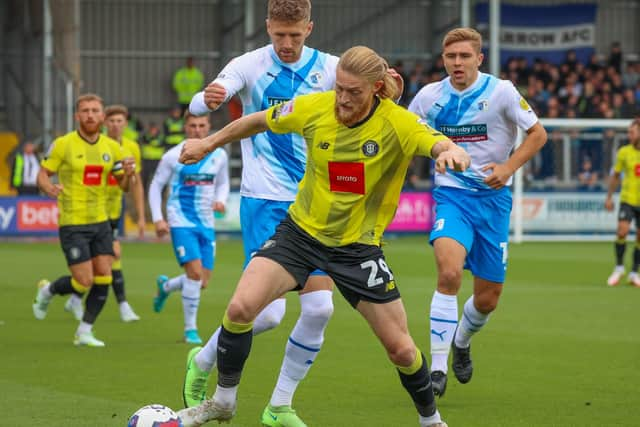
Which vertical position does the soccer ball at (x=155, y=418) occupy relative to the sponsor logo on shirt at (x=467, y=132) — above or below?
below

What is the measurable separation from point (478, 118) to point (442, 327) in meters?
1.44

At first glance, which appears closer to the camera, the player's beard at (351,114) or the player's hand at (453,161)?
the player's hand at (453,161)

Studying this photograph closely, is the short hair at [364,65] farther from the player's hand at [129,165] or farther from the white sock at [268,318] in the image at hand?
the player's hand at [129,165]

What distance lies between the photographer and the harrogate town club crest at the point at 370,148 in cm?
599

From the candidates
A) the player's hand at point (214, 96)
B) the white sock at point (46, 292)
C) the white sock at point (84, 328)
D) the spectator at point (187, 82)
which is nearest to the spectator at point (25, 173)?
the spectator at point (187, 82)

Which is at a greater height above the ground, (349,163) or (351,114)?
(351,114)

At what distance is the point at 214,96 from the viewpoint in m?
6.42

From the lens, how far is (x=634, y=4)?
35188 mm

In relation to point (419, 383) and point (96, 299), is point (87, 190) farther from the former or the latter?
point (419, 383)

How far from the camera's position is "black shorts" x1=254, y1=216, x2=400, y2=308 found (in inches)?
239

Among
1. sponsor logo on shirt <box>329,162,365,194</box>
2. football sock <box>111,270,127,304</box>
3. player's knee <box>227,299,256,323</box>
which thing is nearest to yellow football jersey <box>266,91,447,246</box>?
sponsor logo on shirt <box>329,162,365,194</box>

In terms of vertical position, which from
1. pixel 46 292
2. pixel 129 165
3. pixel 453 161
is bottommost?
pixel 46 292

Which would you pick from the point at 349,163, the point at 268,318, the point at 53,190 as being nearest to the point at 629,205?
the point at 53,190

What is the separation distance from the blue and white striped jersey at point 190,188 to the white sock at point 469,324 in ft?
11.7
